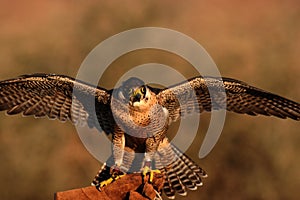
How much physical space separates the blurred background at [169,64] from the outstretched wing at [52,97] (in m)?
4.66

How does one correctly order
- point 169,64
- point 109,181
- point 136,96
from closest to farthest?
1. point 109,181
2. point 136,96
3. point 169,64

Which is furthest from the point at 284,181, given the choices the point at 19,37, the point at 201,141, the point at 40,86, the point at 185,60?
the point at 19,37

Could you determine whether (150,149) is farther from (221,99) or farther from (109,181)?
(221,99)

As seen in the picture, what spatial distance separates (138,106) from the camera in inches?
517

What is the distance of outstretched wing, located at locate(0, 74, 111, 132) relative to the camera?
44.3 ft

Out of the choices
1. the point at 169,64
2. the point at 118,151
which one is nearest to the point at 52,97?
the point at 118,151

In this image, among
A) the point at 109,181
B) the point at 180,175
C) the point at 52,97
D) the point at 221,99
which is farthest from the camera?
the point at 180,175

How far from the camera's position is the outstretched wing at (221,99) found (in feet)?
43.5

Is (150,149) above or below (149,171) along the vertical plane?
above

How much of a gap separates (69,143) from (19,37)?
207 inches

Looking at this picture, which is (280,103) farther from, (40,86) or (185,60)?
(185,60)

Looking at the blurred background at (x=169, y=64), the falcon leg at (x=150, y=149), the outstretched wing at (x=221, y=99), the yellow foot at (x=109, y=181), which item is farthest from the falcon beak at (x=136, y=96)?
the blurred background at (x=169, y=64)

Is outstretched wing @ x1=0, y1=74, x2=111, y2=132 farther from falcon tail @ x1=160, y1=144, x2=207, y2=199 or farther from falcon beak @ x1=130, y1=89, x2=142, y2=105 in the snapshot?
falcon tail @ x1=160, y1=144, x2=207, y2=199

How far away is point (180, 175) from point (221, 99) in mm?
1358
